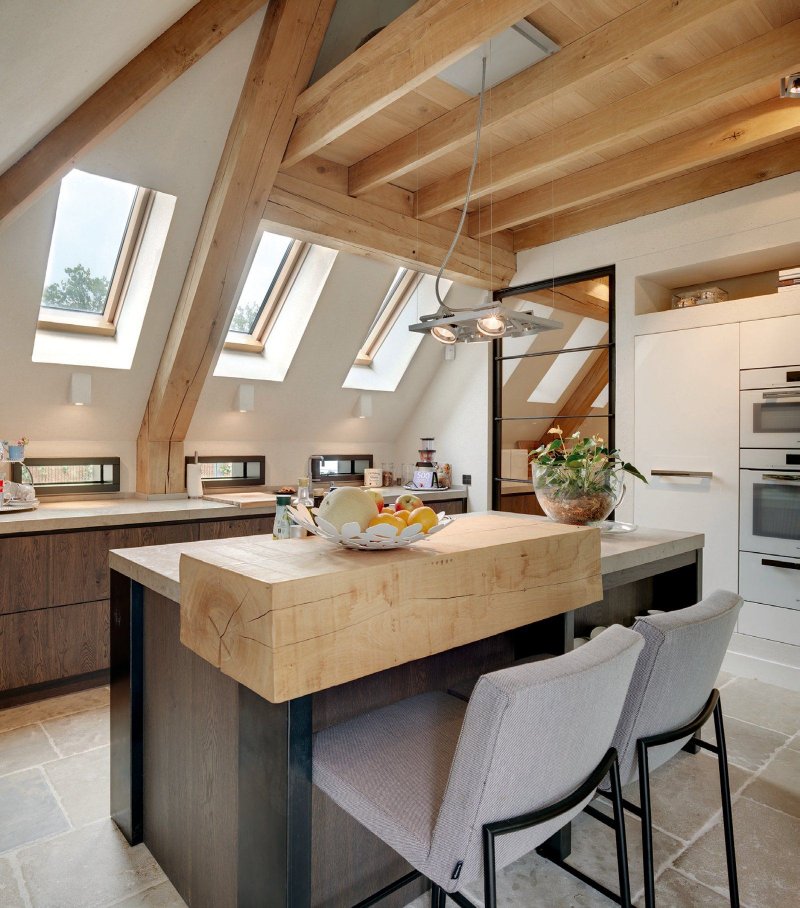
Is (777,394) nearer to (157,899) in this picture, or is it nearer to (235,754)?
(235,754)

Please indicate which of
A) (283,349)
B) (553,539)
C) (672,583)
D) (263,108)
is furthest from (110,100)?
(672,583)

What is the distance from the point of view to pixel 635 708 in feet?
4.42

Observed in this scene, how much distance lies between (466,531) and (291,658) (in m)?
0.71

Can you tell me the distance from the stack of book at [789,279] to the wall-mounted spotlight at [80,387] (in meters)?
3.74

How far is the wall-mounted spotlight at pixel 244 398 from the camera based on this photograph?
4.05 meters

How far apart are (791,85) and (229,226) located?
8.19 ft

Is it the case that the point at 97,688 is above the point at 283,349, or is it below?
below

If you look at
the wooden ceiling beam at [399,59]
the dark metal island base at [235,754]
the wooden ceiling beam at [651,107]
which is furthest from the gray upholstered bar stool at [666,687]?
the wooden ceiling beam at [651,107]

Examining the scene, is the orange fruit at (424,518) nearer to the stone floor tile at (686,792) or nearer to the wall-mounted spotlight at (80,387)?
the stone floor tile at (686,792)

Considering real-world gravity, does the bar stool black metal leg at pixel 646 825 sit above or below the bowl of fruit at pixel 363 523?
below

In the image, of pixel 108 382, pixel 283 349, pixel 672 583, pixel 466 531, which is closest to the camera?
pixel 466 531

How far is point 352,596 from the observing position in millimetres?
1114

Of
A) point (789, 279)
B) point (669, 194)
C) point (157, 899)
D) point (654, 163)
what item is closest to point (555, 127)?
point (654, 163)

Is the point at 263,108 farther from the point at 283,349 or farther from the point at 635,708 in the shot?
the point at 635,708
